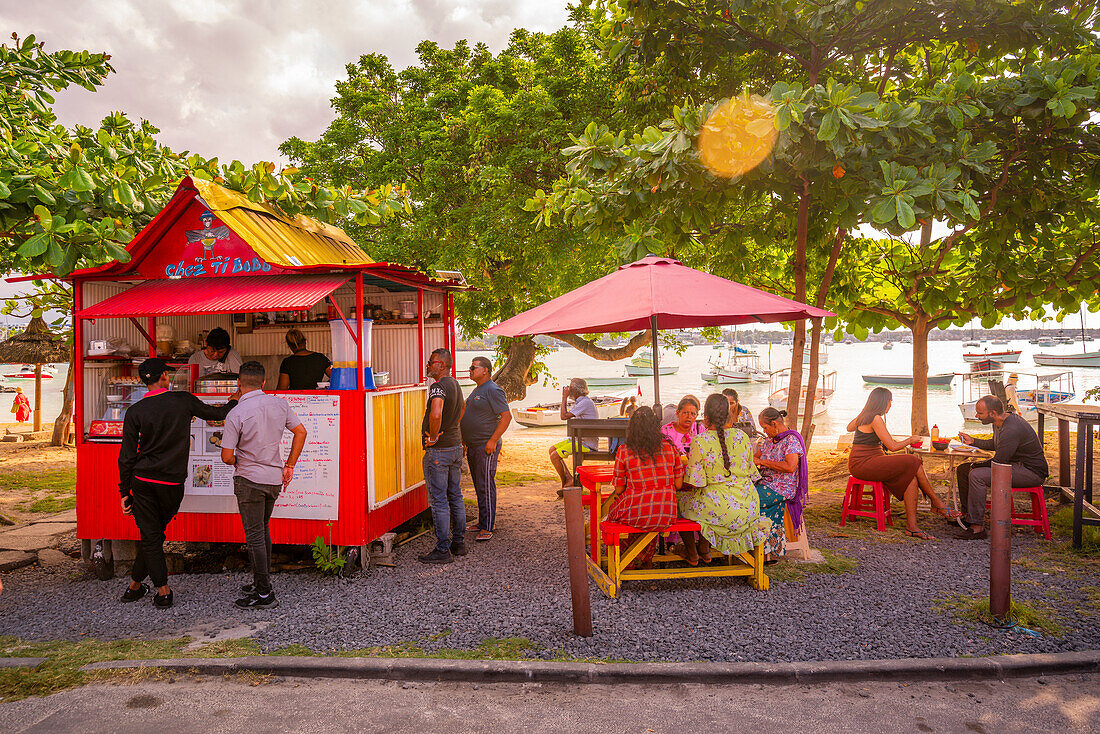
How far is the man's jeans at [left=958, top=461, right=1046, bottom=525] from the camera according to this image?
6.76 meters

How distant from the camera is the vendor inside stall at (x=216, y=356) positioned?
655 centimetres

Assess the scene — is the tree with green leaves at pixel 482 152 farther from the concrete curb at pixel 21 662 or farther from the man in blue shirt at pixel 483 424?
the concrete curb at pixel 21 662

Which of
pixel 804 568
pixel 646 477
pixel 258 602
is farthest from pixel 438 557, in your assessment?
pixel 804 568

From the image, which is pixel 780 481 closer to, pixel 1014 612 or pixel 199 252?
pixel 1014 612

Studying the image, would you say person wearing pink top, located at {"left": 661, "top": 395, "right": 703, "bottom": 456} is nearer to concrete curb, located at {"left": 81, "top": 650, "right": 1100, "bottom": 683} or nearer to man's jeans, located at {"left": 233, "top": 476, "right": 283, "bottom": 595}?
concrete curb, located at {"left": 81, "top": 650, "right": 1100, "bottom": 683}

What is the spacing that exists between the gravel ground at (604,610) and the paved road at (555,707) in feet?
1.25

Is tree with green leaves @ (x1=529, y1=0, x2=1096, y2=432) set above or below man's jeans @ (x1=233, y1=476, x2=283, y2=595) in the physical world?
above

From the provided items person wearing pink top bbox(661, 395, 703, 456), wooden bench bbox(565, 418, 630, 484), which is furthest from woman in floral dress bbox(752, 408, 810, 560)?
wooden bench bbox(565, 418, 630, 484)

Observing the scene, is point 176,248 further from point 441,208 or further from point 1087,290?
point 1087,290

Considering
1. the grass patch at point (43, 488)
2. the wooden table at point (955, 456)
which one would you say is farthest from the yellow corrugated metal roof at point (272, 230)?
the wooden table at point (955, 456)

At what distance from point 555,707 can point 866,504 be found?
5.76 meters

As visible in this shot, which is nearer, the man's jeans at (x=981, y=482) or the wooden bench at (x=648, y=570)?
the wooden bench at (x=648, y=570)

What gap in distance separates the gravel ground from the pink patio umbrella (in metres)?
2.17

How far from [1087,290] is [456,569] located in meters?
9.88
